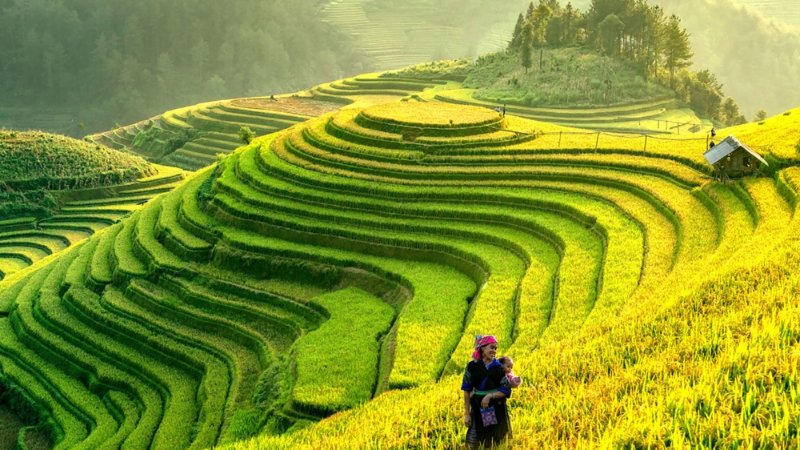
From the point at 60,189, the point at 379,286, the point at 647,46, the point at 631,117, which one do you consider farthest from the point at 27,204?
the point at 647,46

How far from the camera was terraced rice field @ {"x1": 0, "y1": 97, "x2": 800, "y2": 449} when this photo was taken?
9547 mm

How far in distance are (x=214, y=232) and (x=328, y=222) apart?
194 inches

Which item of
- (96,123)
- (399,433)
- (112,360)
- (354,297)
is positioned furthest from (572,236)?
(96,123)

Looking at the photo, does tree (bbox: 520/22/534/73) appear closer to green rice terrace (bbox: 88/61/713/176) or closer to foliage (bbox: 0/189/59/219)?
green rice terrace (bbox: 88/61/713/176)

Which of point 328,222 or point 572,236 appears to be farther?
point 328,222

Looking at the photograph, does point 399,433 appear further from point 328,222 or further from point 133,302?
point 133,302

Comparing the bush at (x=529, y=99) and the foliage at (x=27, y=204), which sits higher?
the bush at (x=529, y=99)

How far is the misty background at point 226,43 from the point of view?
364 feet

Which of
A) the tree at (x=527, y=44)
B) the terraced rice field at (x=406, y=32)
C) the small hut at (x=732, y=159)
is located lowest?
the small hut at (x=732, y=159)

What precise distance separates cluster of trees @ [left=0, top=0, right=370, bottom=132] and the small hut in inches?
4391

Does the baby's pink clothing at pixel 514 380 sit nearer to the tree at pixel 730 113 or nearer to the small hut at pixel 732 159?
the small hut at pixel 732 159

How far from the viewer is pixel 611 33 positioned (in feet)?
167

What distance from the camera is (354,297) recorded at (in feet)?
66.1

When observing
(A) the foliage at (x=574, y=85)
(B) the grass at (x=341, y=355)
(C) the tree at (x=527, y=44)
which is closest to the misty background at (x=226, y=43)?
(A) the foliage at (x=574, y=85)
